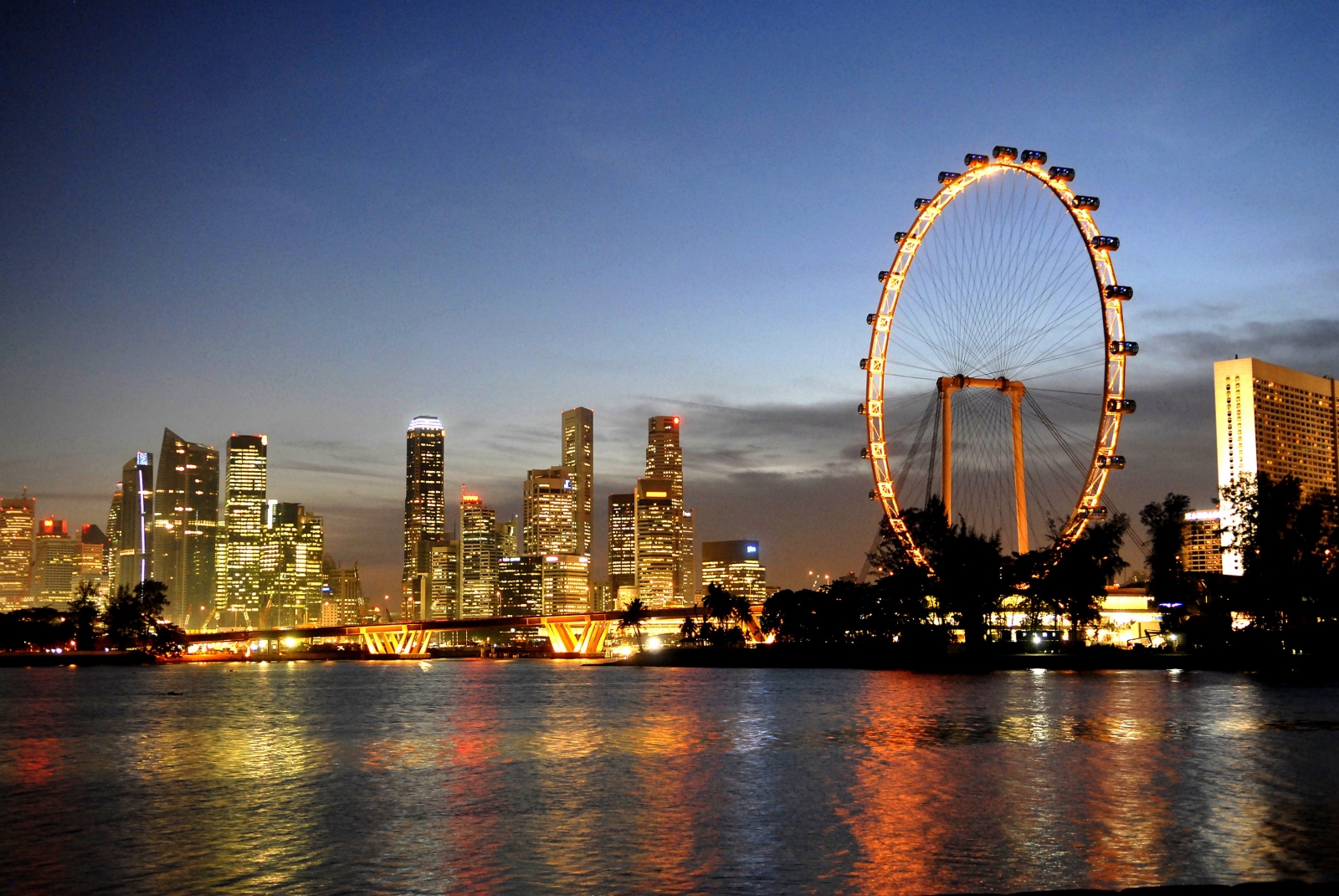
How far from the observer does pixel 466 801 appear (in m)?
36.4

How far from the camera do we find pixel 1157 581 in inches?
5802

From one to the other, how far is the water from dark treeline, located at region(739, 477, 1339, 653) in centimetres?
5240

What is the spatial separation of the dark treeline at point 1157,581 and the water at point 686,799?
5240 centimetres

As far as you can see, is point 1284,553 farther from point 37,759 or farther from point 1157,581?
point 37,759

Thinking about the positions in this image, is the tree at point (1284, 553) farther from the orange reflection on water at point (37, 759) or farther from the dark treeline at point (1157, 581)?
the orange reflection on water at point (37, 759)

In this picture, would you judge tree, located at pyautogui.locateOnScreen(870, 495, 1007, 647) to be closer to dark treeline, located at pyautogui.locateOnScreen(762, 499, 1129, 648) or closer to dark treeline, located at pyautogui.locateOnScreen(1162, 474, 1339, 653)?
dark treeline, located at pyautogui.locateOnScreen(762, 499, 1129, 648)

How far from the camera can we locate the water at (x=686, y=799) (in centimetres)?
2562

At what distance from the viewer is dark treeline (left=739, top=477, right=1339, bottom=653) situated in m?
122

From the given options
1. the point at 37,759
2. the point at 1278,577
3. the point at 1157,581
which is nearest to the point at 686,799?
the point at 37,759

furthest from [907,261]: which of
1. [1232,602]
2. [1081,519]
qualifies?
[1232,602]

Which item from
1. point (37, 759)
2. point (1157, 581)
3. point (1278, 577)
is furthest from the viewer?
point (1157, 581)

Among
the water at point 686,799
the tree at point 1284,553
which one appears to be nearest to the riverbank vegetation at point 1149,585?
the tree at point 1284,553

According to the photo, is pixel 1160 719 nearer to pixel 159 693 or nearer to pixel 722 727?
pixel 722 727

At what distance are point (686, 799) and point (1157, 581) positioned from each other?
124 m
